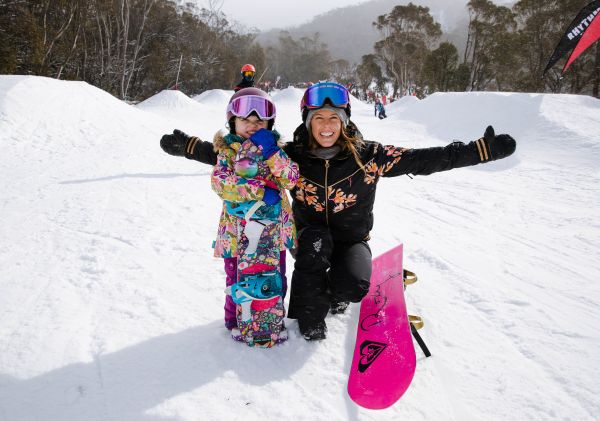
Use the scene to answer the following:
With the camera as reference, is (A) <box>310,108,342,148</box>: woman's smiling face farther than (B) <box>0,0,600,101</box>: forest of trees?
No

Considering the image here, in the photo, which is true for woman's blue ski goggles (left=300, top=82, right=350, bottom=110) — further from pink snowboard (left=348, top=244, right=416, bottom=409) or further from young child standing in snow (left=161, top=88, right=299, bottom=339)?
pink snowboard (left=348, top=244, right=416, bottom=409)

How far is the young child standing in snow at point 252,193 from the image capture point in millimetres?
1986

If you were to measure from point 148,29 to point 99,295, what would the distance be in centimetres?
3125

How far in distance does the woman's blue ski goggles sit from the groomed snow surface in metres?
1.39

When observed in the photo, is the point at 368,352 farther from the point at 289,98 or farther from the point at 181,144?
the point at 289,98

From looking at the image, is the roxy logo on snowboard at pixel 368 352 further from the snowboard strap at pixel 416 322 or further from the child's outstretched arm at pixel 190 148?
the child's outstretched arm at pixel 190 148

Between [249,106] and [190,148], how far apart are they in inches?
19.0

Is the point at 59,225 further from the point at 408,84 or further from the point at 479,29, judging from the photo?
the point at 408,84

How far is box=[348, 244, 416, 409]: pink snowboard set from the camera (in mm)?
1787

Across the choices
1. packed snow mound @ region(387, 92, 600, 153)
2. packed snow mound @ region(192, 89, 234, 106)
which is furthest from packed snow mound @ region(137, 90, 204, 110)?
packed snow mound @ region(387, 92, 600, 153)

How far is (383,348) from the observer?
2.05 meters

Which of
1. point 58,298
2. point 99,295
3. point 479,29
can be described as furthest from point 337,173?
point 479,29

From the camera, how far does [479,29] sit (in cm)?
2773

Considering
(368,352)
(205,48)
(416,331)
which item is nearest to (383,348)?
(368,352)
